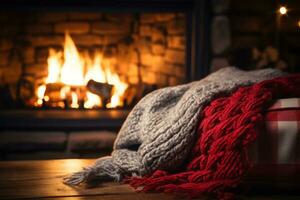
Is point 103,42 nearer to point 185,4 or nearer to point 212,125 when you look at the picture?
point 185,4

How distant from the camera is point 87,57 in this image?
8.52 feet

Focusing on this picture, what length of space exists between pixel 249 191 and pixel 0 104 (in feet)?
5.16

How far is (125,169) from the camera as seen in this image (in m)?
1.32

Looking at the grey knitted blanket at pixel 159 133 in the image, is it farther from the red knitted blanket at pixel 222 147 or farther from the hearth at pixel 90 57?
the hearth at pixel 90 57

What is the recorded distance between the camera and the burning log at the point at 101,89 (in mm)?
2443

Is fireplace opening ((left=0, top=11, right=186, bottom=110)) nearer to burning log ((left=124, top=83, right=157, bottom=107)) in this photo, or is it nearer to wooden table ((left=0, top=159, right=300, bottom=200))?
burning log ((left=124, top=83, right=157, bottom=107))

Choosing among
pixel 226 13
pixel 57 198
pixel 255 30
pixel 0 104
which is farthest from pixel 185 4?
pixel 57 198

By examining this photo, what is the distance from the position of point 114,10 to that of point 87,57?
1.10 ft

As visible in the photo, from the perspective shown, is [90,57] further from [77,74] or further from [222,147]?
[222,147]

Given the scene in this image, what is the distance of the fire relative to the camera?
8.22 ft

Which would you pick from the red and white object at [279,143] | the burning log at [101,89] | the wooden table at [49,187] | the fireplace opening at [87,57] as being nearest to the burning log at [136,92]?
the fireplace opening at [87,57]

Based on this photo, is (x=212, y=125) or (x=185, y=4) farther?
(x=185, y=4)

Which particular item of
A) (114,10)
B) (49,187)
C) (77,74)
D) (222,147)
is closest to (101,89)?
(77,74)

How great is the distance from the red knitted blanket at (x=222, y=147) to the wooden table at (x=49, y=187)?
0.14 feet
